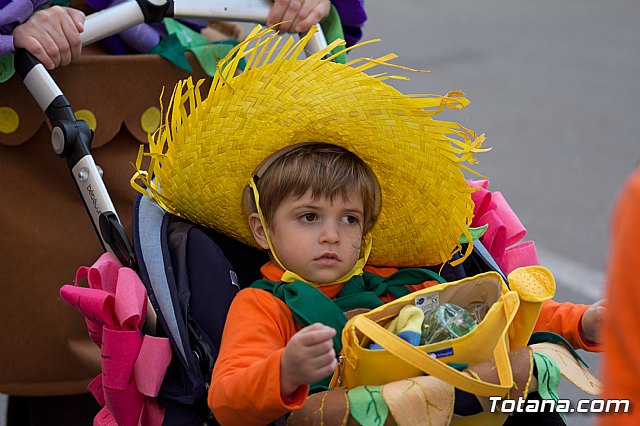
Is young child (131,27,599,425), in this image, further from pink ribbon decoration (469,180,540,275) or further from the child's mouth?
pink ribbon decoration (469,180,540,275)

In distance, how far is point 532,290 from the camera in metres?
2.34

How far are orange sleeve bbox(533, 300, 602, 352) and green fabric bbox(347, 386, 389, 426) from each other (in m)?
0.63

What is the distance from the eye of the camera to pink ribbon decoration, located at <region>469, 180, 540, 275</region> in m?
2.81

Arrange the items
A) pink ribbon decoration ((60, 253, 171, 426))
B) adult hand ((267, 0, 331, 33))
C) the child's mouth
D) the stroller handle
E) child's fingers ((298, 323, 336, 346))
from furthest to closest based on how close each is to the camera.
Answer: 1. adult hand ((267, 0, 331, 33))
2. the stroller handle
3. the child's mouth
4. pink ribbon decoration ((60, 253, 171, 426))
5. child's fingers ((298, 323, 336, 346))

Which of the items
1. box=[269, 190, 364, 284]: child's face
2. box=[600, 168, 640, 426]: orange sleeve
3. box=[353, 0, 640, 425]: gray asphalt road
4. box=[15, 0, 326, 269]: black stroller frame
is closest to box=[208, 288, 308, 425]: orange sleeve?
box=[269, 190, 364, 284]: child's face

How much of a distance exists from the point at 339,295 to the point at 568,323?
522 mm

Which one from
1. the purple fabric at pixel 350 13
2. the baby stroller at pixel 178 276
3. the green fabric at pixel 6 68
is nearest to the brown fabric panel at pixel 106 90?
the green fabric at pixel 6 68

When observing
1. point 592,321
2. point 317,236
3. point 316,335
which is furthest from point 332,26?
point 316,335

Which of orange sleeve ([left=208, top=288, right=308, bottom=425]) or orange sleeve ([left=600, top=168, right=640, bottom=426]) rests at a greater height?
orange sleeve ([left=600, top=168, right=640, bottom=426])

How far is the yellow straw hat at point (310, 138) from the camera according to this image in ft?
7.97

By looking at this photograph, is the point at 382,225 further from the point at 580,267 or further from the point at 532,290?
the point at 580,267

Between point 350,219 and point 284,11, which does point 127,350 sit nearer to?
point 350,219

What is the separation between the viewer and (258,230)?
2574 millimetres

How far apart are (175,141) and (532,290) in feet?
2.75
